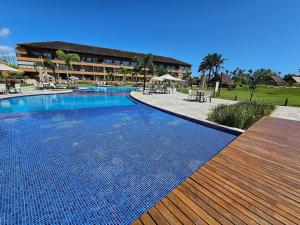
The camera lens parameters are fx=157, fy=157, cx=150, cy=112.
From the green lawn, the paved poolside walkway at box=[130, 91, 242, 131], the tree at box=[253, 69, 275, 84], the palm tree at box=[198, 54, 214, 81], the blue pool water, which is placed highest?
the palm tree at box=[198, 54, 214, 81]

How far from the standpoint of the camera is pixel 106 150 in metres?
5.44

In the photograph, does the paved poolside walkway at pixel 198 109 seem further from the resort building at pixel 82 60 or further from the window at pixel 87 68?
the window at pixel 87 68

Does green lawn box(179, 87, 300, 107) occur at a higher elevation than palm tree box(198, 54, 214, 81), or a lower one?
lower

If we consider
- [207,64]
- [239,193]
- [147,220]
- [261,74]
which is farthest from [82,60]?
[239,193]

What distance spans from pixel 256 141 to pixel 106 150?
16.0 feet

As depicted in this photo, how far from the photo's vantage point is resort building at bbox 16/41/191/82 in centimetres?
4112

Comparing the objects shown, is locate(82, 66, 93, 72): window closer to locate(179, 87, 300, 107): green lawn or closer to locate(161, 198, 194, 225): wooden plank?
locate(179, 87, 300, 107): green lawn

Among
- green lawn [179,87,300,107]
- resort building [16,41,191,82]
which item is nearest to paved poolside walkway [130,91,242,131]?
green lawn [179,87,300,107]

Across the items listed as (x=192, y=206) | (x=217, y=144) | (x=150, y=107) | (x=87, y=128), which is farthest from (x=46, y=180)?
(x=150, y=107)

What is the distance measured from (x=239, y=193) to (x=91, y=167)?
3607 mm

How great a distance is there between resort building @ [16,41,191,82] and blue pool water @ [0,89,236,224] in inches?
1475

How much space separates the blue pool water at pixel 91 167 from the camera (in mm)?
3010

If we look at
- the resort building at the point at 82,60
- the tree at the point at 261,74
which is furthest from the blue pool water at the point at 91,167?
the resort building at the point at 82,60

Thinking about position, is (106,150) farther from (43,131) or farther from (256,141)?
(256,141)
